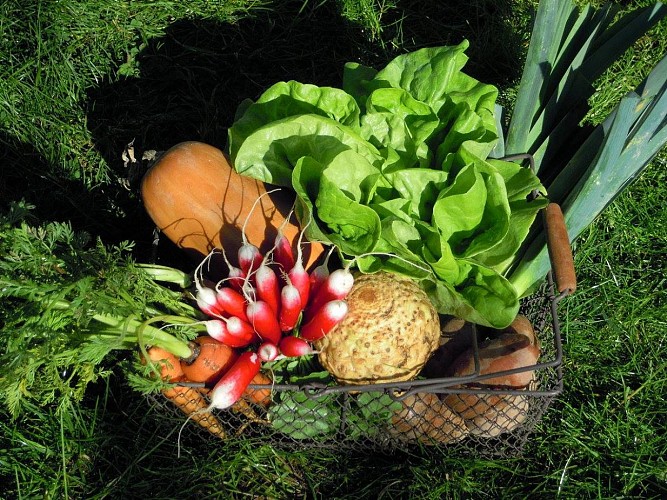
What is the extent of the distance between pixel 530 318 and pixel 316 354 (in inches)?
33.3

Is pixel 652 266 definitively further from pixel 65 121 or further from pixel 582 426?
pixel 65 121

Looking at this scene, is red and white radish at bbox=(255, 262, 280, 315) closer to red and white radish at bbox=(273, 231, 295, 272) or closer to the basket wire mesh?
red and white radish at bbox=(273, 231, 295, 272)

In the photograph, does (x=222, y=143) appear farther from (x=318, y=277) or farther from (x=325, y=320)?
(x=325, y=320)

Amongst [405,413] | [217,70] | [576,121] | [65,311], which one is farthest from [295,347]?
[217,70]

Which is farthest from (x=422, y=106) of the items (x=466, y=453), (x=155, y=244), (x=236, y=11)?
(x=236, y=11)

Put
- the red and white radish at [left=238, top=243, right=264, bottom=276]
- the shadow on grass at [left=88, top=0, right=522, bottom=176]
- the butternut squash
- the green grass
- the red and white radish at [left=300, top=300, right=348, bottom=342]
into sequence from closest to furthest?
the red and white radish at [left=300, top=300, right=348, bottom=342], the red and white radish at [left=238, top=243, right=264, bottom=276], the butternut squash, the green grass, the shadow on grass at [left=88, top=0, right=522, bottom=176]

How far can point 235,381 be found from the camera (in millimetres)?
2207

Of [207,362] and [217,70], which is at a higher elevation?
[217,70]

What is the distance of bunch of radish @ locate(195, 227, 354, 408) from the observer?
2215mm

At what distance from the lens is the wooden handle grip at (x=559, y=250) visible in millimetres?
2084

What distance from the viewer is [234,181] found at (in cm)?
250

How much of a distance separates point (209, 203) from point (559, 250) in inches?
43.1

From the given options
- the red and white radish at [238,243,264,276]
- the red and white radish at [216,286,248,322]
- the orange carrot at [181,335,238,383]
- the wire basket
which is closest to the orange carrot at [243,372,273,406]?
the wire basket

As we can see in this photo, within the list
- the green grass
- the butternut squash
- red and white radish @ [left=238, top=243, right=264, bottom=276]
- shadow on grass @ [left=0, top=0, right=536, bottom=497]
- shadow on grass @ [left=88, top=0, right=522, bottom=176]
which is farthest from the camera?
shadow on grass @ [left=88, top=0, right=522, bottom=176]
